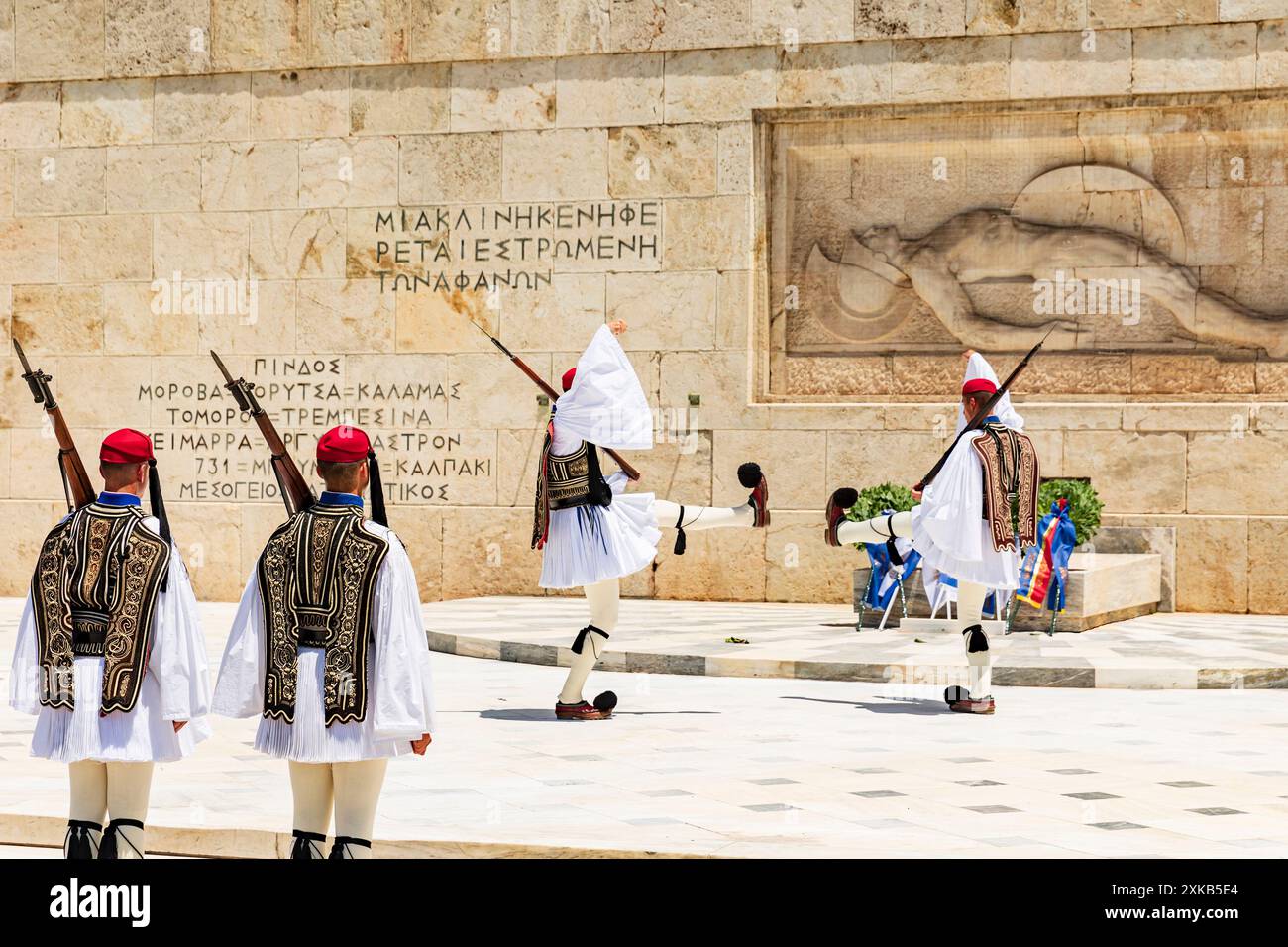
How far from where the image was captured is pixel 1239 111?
16391 millimetres

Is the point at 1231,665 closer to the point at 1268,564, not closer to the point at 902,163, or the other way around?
the point at 1268,564

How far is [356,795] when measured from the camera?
5359 millimetres

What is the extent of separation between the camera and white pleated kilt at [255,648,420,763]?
5277mm

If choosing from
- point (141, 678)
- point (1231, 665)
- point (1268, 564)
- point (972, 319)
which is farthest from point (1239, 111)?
point (141, 678)

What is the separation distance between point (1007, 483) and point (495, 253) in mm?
8089

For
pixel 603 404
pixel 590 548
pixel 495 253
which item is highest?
pixel 495 253

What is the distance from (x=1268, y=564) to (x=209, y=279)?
34.6ft

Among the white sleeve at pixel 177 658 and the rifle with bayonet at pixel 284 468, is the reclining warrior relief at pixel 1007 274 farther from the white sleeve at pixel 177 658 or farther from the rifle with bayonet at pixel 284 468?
the white sleeve at pixel 177 658

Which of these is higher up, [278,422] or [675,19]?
[675,19]

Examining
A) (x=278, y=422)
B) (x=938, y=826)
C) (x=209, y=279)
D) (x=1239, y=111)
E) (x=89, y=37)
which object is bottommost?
(x=938, y=826)

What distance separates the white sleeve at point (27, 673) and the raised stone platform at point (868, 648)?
6979 millimetres

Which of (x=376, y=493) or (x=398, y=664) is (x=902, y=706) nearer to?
(x=376, y=493)

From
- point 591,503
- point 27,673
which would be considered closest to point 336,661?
point 27,673

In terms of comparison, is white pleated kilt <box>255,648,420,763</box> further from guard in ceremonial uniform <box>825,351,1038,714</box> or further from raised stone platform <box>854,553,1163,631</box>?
raised stone platform <box>854,553,1163,631</box>
